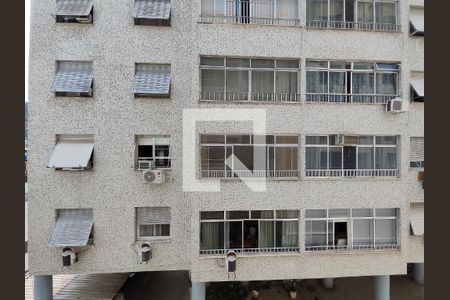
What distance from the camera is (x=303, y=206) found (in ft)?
26.4

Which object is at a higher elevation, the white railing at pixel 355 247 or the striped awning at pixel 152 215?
the striped awning at pixel 152 215

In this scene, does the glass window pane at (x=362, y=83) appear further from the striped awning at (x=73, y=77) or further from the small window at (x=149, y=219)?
the striped awning at (x=73, y=77)

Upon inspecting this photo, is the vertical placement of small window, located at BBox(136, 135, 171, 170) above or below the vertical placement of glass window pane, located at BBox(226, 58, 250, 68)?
below

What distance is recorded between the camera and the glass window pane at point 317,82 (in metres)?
8.20

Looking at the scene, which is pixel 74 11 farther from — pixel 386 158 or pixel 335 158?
pixel 386 158

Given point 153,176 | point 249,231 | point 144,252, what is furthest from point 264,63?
point 144,252

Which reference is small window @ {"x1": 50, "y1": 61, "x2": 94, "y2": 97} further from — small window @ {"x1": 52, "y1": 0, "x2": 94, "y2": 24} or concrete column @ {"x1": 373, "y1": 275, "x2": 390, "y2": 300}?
concrete column @ {"x1": 373, "y1": 275, "x2": 390, "y2": 300}

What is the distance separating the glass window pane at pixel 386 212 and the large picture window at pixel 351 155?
1142 mm

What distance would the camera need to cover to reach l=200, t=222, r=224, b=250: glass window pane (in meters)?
8.05

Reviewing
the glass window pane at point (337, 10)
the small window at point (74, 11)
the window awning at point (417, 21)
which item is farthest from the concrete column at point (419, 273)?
the small window at point (74, 11)

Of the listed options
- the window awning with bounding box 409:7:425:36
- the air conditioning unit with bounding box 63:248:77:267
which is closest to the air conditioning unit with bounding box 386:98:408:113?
the window awning with bounding box 409:7:425:36

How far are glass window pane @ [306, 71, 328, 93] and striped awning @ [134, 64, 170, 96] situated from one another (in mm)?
4363

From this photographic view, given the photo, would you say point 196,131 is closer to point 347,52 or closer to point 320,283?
point 347,52

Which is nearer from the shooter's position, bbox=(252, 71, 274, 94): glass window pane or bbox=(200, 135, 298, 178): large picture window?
bbox=(200, 135, 298, 178): large picture window
